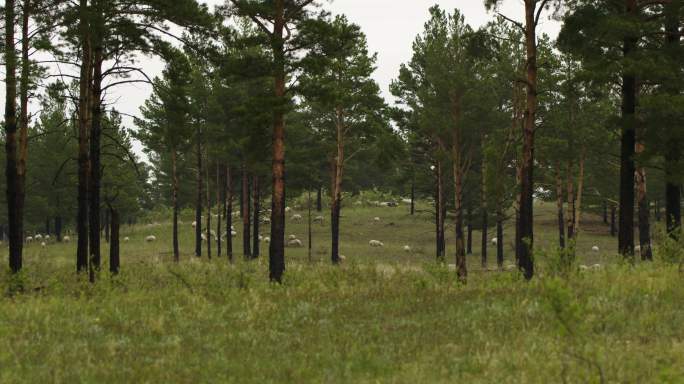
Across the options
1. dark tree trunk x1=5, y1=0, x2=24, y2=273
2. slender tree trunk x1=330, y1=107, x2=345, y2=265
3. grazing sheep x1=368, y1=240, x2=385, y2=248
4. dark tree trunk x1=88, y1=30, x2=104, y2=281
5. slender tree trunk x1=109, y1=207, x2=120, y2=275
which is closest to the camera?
dark tree trunk x1=5, y1=0, x2=24, y2=273

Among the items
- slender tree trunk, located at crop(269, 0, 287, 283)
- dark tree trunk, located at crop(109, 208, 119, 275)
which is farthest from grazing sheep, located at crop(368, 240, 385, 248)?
dark tree trunk, located at crop(109, 208, 119, 275)

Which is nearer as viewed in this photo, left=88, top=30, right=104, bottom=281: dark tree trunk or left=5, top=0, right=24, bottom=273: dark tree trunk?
left=5, top=0, right=24, bottom=273: dark tree trunk

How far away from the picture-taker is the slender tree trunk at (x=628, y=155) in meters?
17.5

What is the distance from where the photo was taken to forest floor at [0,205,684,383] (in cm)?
620

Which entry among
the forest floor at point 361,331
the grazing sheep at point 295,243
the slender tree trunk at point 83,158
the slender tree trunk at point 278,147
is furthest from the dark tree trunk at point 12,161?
the grazing sheep at point 295,243

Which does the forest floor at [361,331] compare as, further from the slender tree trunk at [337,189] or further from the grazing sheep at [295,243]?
the grazing sheep at [295,243]

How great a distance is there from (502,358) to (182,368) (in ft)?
11.0

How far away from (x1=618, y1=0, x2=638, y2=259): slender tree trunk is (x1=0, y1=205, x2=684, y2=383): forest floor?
3752 millimetres

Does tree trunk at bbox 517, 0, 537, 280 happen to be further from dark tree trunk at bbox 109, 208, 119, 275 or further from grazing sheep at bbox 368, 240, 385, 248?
grazing sheep at bbox 368, 240, 385, 248

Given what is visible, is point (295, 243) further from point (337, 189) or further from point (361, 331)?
point (361, 331)

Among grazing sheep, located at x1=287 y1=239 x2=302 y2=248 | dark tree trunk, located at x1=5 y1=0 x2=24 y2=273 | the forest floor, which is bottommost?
grazing sheep, located at x1=287 y1=239 x2=302 y2=248

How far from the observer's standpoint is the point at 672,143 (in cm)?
1877

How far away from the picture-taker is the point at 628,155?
17.8 meters

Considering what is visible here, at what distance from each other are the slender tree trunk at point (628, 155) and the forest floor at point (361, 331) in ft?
12.3
